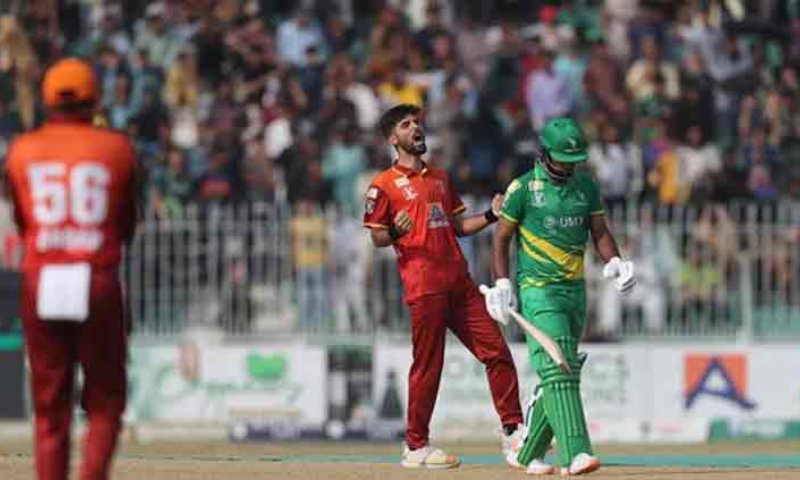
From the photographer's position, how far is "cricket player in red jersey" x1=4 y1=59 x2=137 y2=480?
10.9 m

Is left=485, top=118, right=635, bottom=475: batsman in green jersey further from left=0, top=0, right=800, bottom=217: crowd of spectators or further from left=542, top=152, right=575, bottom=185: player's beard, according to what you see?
left=0, top=0, right=800, bottom=217: crowd of spectators

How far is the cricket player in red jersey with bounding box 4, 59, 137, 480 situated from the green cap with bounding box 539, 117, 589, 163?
3695mm

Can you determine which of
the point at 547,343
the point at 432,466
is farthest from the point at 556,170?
the point at 432,466

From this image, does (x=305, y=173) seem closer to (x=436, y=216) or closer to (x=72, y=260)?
(x=436, y=216)

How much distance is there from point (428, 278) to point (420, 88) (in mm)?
10314

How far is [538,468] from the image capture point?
14461 millimetres

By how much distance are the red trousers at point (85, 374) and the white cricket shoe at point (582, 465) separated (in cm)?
359

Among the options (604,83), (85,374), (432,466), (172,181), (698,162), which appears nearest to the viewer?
(85,374)

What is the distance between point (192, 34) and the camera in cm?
2698

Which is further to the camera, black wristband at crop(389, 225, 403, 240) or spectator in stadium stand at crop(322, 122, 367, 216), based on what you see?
spectator in stadium stand at crop(322, 122, 367, 216)

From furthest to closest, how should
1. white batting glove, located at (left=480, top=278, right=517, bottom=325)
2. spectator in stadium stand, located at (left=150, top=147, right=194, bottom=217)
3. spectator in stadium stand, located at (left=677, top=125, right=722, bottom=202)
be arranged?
1. spectator in stadium stand, located at (left=677, top=125, right=722, bottom=202)
2. spectator in stadium stand, located at (left=150, top=147, right=194, bottom=217)
3. white batting glove, located at (left=480, top=278, right=517, bottom=325)

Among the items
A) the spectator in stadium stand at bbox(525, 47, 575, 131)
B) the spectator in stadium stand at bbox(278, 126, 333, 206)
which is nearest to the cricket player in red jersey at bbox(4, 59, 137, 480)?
the spectator in stadium stand at bbox(278, 126, 333, 206)

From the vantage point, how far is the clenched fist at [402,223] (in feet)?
52.1

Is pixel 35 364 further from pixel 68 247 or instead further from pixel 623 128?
pixel 623 128
